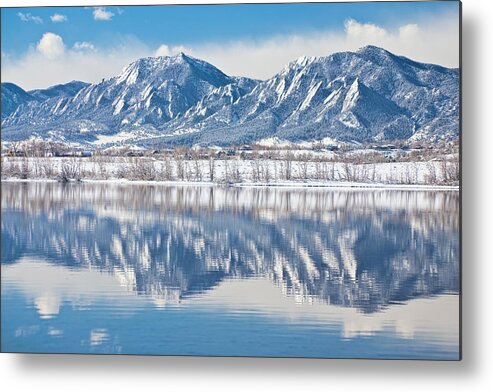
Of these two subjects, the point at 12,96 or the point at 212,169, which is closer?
the point at 12,96

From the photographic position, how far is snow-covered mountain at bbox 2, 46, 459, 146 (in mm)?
6562

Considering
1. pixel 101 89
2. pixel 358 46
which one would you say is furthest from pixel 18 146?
pixel 358 46

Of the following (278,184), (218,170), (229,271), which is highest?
(218,170)

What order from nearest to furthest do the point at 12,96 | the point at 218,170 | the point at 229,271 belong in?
the point at 229,271, the point at 12,96, the point at 218,170

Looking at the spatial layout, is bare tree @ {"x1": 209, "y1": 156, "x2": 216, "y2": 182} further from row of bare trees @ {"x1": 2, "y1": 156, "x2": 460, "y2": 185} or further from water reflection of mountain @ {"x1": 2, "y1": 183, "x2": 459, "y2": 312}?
water reflection of mountain @ {"x1": 2, "y1": 183, "x2": 459, "y2": 312}

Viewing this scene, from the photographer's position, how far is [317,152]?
269 inches

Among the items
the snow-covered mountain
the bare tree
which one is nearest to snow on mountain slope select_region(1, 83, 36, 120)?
the snow-covered mountain

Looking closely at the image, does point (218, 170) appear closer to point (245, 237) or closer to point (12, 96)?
point (245, 237)

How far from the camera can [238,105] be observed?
6.91 metres

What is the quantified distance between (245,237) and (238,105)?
99cm

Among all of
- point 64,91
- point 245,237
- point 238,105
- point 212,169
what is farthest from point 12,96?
point 245,237

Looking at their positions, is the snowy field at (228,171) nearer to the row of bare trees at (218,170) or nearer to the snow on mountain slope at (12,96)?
the row of bare trees at (218,170)

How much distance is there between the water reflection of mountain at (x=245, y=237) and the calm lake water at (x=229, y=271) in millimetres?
11

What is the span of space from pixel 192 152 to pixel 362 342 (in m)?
1.96
